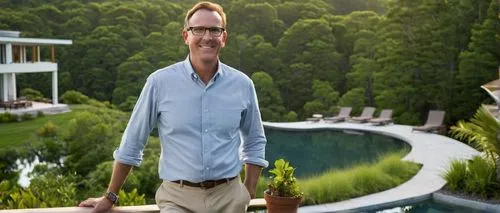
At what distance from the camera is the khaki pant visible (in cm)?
213

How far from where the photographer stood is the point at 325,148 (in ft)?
45.7

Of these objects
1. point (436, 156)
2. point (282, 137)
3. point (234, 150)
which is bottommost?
point (282, 137)

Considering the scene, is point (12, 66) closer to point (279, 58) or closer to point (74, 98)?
point (74, 98)

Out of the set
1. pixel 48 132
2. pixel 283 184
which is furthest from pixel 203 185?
pixel 48 132

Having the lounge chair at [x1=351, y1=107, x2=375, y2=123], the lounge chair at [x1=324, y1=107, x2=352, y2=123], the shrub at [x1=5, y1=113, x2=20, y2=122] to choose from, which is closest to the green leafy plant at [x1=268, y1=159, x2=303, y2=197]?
the lounge chair at [x1=351, y1=107, x2=375, y2=123]

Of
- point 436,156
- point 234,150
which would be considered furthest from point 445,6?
point 234,150

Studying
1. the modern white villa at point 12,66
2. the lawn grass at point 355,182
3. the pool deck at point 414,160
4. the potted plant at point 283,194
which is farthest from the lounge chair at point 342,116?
the potted plant at point 283,194

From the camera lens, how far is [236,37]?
77.4ft

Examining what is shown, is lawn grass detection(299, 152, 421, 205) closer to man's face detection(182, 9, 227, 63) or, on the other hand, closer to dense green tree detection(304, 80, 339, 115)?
man's face detection(182, 9, 227, 63)

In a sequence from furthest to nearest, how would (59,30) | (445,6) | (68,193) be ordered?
(59,30) → (445,6) → (68,193)

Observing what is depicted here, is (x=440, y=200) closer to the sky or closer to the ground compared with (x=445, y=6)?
closer to the ground

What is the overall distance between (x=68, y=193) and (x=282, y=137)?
9.94 metres

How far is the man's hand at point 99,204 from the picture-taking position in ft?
6.85

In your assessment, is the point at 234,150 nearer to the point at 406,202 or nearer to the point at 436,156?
the point at 406,202
